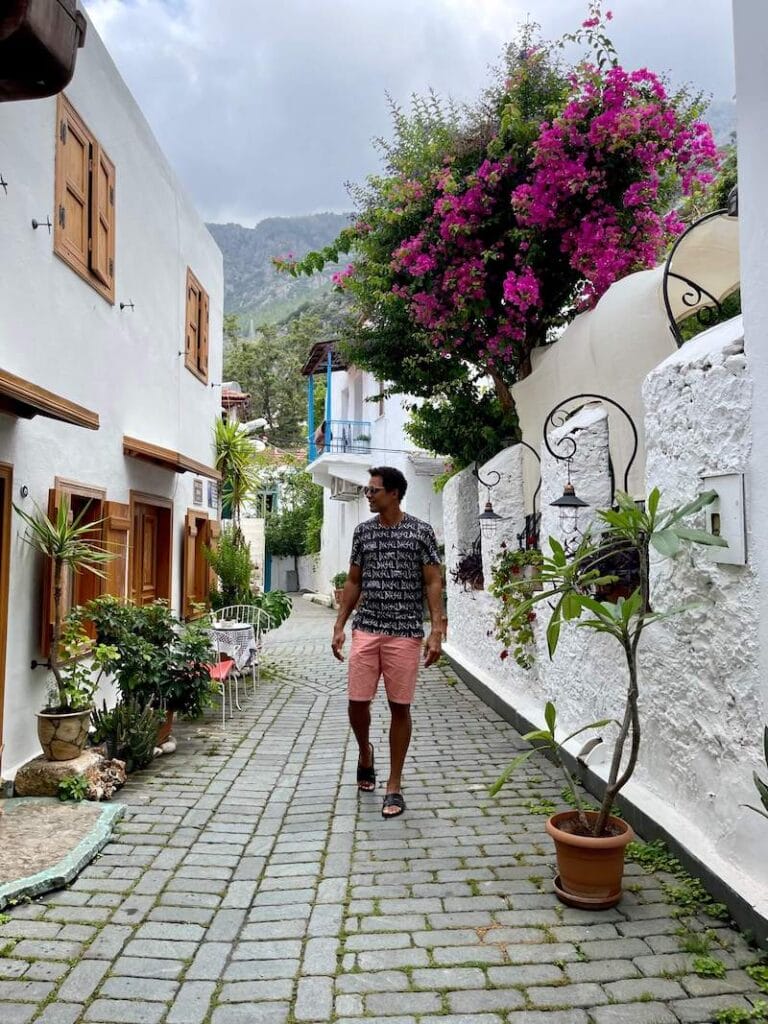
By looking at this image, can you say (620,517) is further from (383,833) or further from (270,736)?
(270,736)

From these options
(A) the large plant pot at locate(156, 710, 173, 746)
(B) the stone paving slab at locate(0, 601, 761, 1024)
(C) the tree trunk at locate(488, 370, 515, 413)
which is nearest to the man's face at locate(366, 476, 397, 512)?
(B) the stone paving slab at locate(0, 601, 761, 1024)

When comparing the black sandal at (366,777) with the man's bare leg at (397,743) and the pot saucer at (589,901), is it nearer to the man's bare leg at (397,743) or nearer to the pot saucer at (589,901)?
the man's bare leg at (397,743)

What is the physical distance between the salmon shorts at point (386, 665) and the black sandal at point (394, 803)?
53 centimetres

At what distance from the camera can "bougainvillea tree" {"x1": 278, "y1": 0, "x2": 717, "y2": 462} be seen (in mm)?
6902

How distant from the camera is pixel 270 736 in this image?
6453mm

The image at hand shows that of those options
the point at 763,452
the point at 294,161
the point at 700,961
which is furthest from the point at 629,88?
the point at 294,161

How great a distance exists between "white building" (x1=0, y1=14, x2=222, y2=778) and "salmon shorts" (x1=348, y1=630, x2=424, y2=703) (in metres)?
2.24

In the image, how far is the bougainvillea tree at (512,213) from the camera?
272 inches

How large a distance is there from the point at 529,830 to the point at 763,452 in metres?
2.32

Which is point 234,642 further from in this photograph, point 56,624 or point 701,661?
point 701,661

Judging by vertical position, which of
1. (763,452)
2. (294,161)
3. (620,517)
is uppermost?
(294,161)

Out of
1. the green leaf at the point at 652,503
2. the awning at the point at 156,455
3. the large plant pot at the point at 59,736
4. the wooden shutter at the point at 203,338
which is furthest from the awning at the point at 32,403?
the wooden shutter at the point at 203,338

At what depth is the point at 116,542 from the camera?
257 inches

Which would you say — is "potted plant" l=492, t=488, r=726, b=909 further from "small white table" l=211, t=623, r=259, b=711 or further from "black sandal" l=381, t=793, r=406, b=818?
"small white table" l=211, t=623, r=259, b=711
